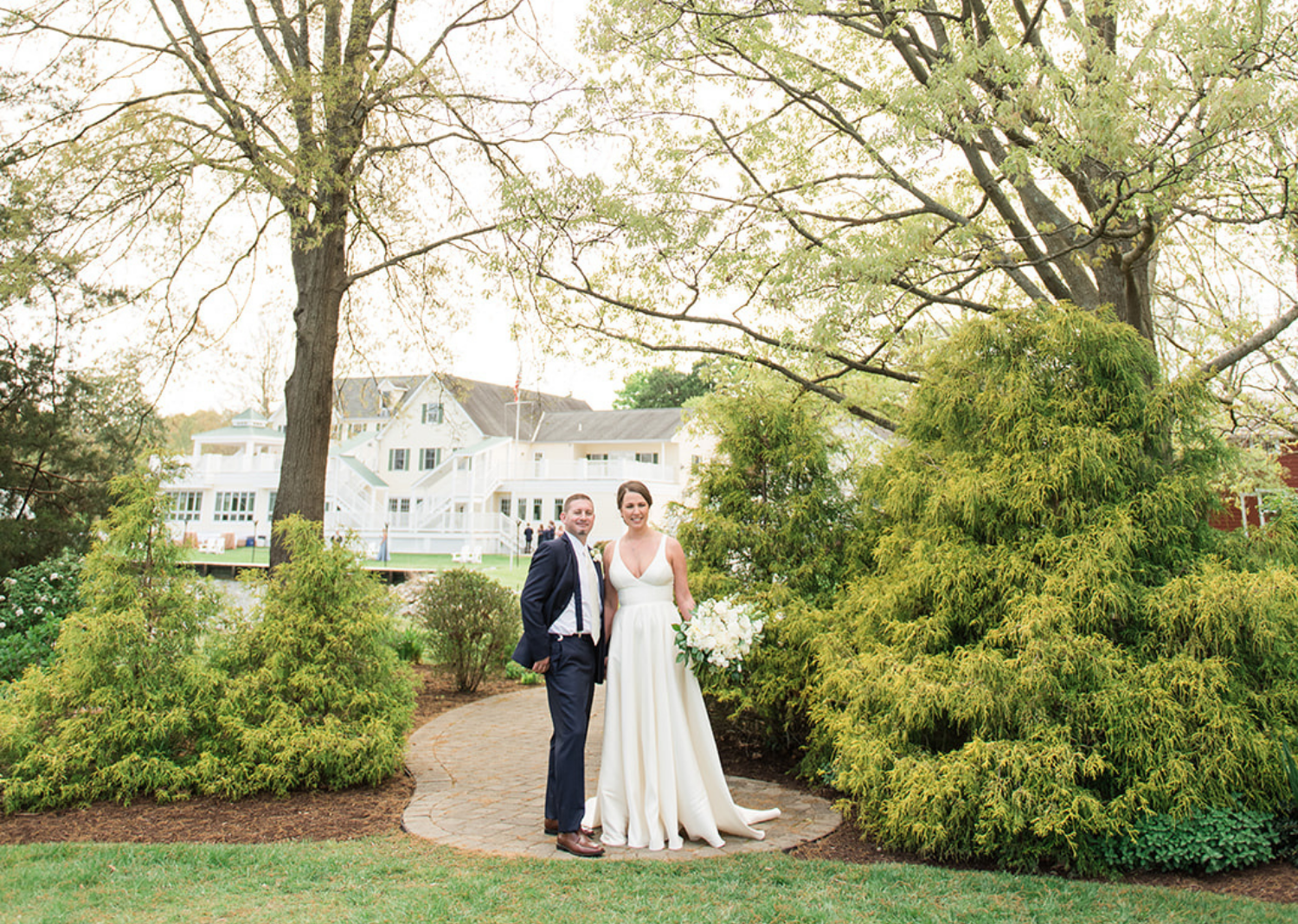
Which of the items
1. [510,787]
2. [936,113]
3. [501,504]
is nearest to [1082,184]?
[936,113]

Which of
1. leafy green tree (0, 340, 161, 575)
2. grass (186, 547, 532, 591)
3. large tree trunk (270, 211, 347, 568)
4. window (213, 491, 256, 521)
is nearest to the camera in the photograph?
large tree trunk (270, 211, 347, 568)

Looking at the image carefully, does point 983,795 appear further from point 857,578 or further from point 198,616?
point 198,616

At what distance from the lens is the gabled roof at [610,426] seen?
43375 mm

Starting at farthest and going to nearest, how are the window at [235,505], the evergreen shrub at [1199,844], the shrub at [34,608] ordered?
1. the window at [235,505]
2. the shrub at [34,608]
3. the evergreen shrub at [1199,844]

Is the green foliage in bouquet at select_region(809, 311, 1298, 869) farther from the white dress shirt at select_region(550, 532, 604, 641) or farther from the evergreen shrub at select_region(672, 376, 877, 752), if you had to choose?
the white dress shirt at select_region(550, 532, 604, 641)

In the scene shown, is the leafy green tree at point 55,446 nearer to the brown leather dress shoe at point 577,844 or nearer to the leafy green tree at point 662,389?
the brown leather dress shoe at point 577,844

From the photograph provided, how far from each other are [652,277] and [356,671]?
4.39 m

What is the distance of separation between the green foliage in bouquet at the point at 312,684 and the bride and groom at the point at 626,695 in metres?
1.92

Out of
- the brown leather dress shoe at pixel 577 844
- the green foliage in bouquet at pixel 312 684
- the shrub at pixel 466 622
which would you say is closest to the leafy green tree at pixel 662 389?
the shrub at pixel 466 622

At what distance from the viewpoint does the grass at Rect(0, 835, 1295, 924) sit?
3.77 m

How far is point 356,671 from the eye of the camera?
6.54 meters

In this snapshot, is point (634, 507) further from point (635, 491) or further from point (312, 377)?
point (312, 377)

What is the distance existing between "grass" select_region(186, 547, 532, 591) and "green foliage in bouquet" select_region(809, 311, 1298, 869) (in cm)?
1840

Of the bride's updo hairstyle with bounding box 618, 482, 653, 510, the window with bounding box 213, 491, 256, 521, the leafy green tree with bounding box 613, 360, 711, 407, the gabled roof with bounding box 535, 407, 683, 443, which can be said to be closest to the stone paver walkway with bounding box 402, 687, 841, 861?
the bride's updo hairstyle with bounding box 618, 482, 653, 510
